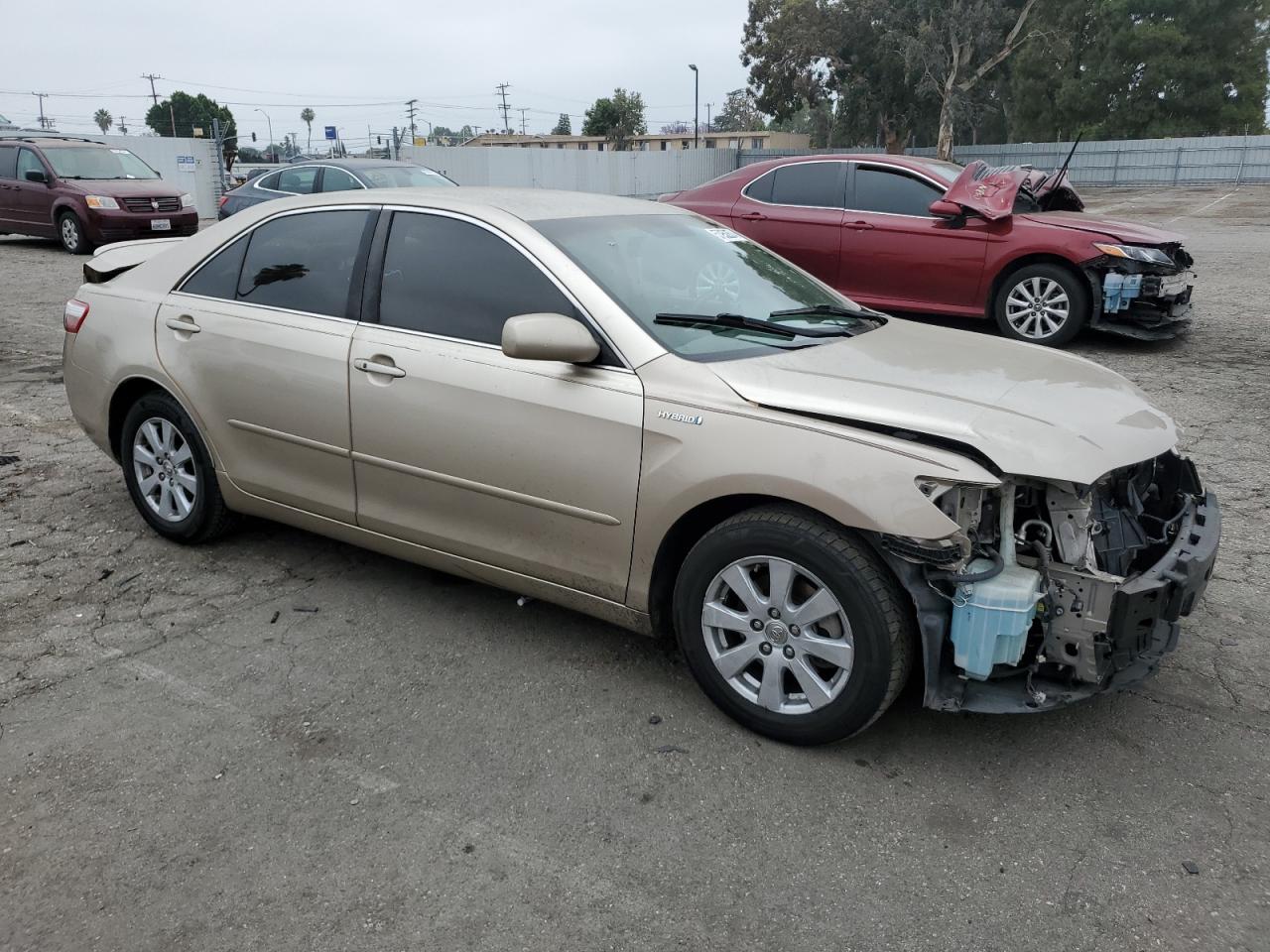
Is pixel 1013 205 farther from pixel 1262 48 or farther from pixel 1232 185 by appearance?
pixel 1262 48

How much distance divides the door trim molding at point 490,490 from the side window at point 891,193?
6.47 metres

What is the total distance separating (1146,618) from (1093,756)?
1.69 ft

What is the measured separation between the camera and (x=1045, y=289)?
27.7 feet

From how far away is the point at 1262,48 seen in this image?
51.4 meters

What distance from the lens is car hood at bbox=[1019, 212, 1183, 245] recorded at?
8250 millimetres

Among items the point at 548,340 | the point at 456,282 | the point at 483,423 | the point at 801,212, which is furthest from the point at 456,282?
the point at 801,212

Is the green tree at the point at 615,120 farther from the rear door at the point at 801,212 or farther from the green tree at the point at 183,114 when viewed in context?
the rear door at the point at 801,212

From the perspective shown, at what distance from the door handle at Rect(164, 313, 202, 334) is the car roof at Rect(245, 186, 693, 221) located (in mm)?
626

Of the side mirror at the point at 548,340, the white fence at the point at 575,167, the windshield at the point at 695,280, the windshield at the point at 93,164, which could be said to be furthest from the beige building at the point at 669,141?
the side mirror at the point at 548,340

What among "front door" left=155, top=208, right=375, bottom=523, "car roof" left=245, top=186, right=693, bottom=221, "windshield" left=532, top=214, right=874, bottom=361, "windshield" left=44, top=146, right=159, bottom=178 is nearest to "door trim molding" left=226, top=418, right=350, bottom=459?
"front door" left=155, top=208, right=375, bottom=523

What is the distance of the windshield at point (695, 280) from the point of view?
137 inches

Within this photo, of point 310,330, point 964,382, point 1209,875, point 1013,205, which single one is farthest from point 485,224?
point 1013,205

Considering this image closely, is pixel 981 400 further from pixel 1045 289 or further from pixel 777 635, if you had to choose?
pixel 1045 289

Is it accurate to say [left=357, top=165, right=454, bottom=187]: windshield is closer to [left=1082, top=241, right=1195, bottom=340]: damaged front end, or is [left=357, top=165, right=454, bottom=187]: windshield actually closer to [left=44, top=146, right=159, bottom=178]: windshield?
[left=44, top=146, right=159, bottom=178]: windshield
